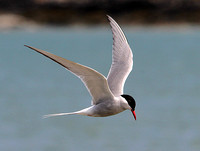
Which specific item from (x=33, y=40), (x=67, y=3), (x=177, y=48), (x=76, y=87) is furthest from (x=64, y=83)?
(x=67, y=3)

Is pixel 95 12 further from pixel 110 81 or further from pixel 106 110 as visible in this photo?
pixel 106 110

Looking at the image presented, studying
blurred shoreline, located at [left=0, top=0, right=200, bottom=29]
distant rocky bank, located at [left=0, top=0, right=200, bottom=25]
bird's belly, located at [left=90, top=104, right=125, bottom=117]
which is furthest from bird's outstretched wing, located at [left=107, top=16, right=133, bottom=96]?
distant rocky bank, located at [left=0, top=0, right=200, bottom=25]

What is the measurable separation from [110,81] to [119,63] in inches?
11.0

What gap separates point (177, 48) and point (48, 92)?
2156cm

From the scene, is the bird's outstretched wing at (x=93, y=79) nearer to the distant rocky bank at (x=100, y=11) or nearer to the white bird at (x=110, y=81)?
the white bird at (x=110, y=81)

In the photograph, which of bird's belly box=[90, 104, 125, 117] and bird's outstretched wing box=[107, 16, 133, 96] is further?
bird's outstretched wing box=[107, 16, 133, 96]

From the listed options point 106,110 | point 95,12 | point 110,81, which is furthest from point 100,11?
point 106,110

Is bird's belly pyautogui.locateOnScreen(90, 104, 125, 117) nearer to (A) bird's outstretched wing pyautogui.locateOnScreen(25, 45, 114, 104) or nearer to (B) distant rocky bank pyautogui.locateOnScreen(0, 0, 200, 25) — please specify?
(A) bird's outstretched wing pyautogui.locateOnScreen(25, 45, 114, 104)

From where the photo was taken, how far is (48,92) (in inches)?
1082

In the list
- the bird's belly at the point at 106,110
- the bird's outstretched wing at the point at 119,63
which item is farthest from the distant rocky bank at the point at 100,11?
the bird's belly at the point at 106,110

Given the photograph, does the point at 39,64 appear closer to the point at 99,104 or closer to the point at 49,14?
the point at 49,14

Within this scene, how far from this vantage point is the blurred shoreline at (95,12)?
154ft

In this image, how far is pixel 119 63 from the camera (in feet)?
20.6

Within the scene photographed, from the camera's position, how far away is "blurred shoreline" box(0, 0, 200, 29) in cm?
4688
